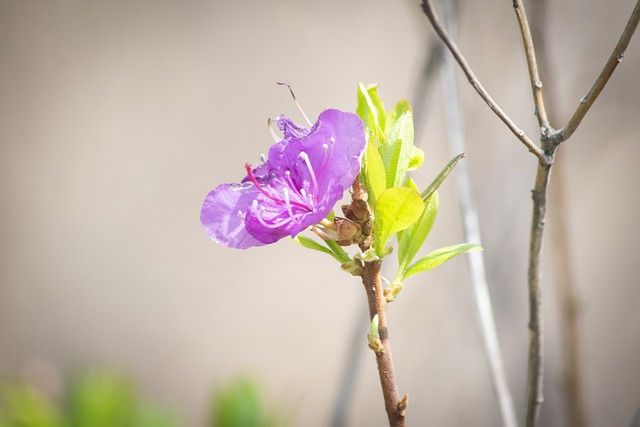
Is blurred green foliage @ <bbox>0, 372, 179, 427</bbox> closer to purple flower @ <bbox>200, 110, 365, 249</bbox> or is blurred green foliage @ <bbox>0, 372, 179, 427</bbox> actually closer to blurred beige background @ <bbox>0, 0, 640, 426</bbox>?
blurred beige background @ <bbox>0, 0, 640, 426</bbox>

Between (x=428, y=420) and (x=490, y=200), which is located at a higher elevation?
(x=490, y=200)

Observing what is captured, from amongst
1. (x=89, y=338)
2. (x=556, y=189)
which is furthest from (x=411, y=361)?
(x=89, y=338)

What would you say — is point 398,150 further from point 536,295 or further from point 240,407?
point 240,407

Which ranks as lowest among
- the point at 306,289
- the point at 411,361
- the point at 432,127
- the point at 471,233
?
the point at 411,361

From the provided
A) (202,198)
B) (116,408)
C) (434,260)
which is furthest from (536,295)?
(202,198)

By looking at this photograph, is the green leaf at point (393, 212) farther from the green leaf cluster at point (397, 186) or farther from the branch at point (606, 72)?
the branch at point (606, 72)

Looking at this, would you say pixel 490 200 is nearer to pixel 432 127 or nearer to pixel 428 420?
pixel 432 127

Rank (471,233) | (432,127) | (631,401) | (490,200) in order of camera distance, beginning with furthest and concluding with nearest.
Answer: (432,127) < (631,401) < (490,200) < (471,233)
